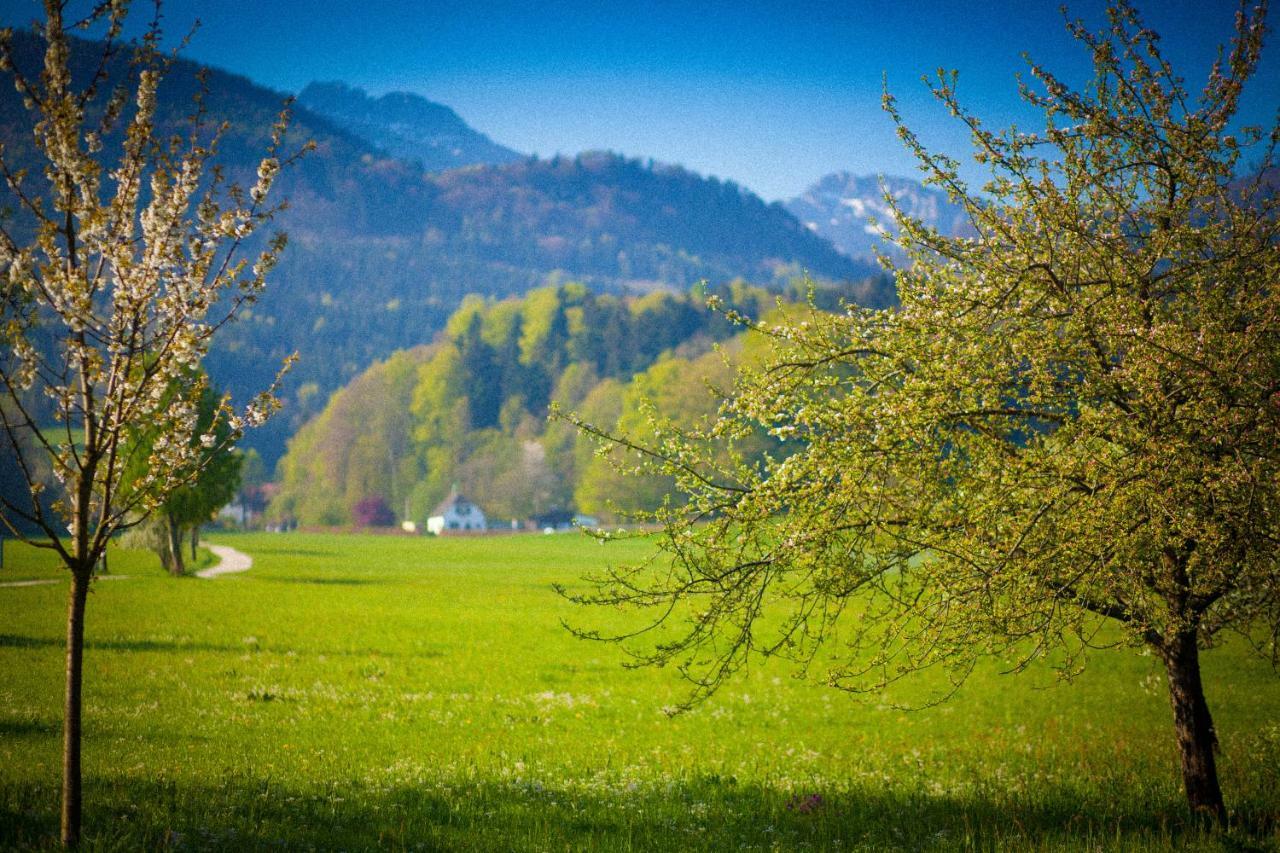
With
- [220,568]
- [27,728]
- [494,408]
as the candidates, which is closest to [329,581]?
[220,568]

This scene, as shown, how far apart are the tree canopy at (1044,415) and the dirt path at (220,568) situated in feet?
119

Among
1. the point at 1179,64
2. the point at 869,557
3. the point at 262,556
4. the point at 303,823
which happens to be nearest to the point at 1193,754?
the point at 869,557

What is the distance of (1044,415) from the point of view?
8.86 meters

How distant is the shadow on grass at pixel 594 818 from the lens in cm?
777

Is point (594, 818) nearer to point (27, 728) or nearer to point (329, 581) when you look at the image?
point (27, 728)

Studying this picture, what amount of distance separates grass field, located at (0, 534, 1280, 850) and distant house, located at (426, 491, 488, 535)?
95.3 meters

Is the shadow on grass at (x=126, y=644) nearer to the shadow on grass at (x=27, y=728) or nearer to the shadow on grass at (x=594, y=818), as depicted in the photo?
the shadow on grass at (x=27, y=728)

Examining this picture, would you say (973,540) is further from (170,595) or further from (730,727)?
(170,595)

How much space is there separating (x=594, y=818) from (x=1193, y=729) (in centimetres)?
685

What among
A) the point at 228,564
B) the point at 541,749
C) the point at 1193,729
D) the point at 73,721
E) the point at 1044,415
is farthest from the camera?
the point at 228,564

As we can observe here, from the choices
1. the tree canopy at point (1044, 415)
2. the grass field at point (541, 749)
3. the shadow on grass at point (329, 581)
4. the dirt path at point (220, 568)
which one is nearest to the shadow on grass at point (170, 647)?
the grass field at point (541, 749)

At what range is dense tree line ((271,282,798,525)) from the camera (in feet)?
377

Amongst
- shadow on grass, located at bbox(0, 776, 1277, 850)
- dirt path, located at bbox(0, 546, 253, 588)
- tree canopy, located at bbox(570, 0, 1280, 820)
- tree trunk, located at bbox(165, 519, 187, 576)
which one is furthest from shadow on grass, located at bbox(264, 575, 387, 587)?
tree canopy, located at bbox(570, 0, 1280, 820)

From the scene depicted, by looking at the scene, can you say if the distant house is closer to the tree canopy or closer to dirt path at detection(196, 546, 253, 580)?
dirt path at detection(196, 546, 253, 580)
